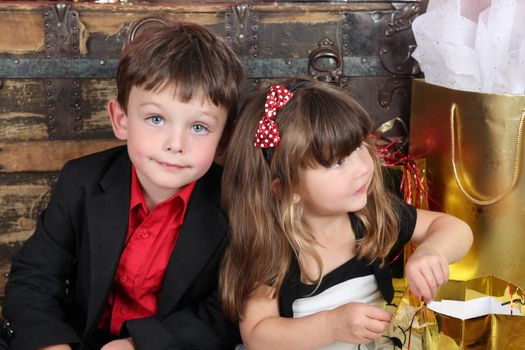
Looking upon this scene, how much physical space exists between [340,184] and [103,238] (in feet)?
1.52

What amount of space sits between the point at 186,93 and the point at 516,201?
734 mm

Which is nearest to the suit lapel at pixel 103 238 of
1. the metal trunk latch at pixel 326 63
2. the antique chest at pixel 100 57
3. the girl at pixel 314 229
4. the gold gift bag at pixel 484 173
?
the girl at pixel 314 229

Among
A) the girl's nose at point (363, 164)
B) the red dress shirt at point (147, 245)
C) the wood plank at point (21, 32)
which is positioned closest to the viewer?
the girl's nose at point (363, 164)

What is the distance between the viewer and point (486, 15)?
159cm

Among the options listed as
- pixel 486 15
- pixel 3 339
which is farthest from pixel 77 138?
pixel 486 15

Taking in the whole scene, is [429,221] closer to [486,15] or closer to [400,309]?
[400,309]

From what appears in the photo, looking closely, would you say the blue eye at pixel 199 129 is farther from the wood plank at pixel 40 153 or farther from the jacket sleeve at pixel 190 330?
the wood plank at pixel 40 153

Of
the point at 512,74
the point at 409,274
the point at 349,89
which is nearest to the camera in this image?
the point at 409,274

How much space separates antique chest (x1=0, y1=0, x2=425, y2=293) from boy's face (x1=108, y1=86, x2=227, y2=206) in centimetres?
42

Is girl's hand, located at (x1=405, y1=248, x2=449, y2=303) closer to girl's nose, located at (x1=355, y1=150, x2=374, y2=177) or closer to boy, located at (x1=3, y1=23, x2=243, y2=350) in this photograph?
girl's nose, located at (x1=355, y1=150, x2=374, y2=177)

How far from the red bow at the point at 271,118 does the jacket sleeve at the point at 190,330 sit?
329 millimetres

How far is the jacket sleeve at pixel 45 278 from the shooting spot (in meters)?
1.35

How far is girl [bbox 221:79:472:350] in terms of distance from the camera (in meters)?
1.24

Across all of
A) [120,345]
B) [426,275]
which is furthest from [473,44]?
[120,345]
